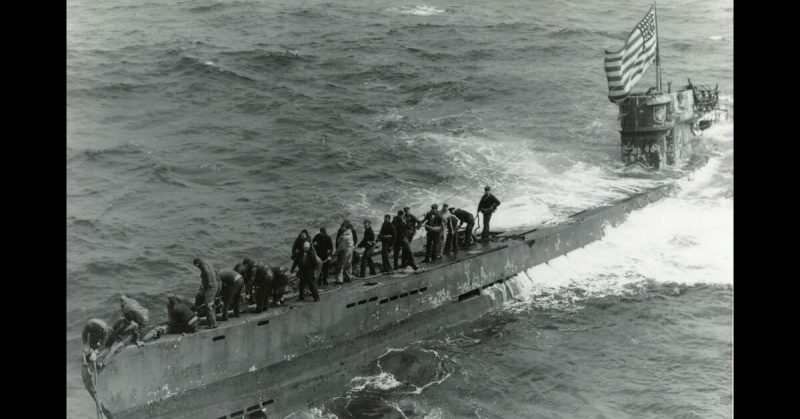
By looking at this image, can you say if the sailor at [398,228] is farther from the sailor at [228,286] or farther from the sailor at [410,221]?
the sailor at [228,286]

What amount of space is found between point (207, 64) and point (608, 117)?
25.3 meters

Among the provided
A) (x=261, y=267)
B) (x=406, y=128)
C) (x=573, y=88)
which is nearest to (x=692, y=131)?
(x=573, y=88)

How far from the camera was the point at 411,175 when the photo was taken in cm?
3544

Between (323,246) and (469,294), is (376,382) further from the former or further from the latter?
(469,294)

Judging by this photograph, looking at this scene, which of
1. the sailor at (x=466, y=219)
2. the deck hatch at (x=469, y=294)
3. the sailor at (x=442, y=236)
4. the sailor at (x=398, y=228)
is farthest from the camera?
the sailor at (x=466, y=219)

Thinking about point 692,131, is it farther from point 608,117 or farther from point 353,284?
point 353,284

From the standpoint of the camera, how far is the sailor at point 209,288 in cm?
1571

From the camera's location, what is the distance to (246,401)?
17.0 meters

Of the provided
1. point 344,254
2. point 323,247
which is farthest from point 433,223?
point 323,247

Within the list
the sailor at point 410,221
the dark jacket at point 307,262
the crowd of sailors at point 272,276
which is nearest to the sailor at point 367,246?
the crowd of sailors at point 272,276

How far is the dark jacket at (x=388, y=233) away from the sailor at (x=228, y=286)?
17.1ft

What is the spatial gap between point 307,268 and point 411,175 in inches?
700

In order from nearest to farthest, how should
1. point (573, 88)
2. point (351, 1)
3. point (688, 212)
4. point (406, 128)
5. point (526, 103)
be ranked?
point (688, 212)
point (406, 128)
point (526, 103)
point (573, 88)
point (351, 1)

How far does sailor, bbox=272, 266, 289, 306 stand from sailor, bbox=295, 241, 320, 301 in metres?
0.41
